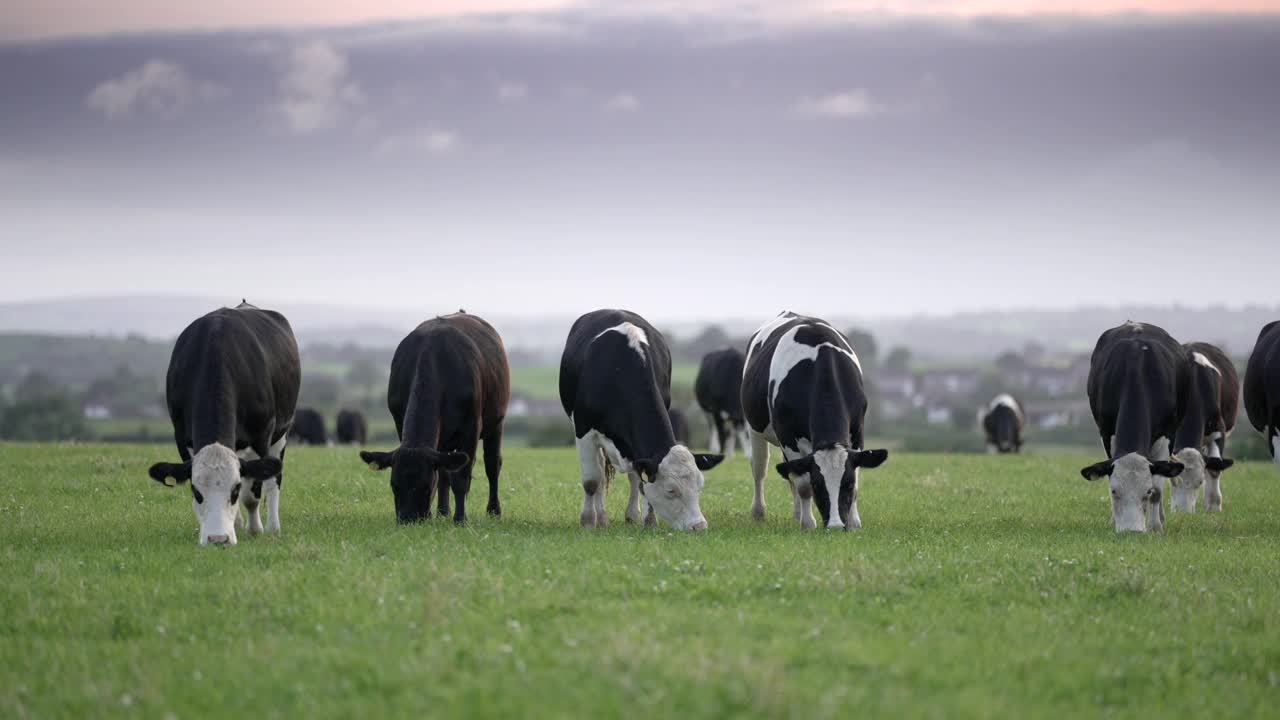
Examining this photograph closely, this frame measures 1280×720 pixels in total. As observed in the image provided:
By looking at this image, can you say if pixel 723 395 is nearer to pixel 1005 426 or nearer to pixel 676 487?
pixel 1005 426

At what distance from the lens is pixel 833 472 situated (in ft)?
50.9

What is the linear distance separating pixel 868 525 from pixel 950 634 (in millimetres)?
7171

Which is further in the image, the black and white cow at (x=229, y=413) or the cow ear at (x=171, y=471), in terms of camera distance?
the black and white cow at (x=229, y=413)

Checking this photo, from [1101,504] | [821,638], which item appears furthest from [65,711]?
[1101,504]

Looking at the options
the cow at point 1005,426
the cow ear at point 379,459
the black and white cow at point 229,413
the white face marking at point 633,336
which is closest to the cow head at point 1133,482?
the white face marking at point 633,336

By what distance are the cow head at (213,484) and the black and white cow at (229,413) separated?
0.04 feet

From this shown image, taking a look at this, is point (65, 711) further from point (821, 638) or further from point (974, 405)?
point (974, 405)

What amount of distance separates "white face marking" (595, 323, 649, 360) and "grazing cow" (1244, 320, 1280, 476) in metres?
9.66

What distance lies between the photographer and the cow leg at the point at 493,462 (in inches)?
717

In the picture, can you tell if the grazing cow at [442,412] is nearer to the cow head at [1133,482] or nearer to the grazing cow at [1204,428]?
the cow head at [1133,482]

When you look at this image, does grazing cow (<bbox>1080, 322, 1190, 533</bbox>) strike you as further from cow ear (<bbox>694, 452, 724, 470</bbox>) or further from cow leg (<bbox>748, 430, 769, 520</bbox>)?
cow ear (<bbox>694, 452, 724, 470</bbox>)

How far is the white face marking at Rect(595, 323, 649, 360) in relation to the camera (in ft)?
55.1

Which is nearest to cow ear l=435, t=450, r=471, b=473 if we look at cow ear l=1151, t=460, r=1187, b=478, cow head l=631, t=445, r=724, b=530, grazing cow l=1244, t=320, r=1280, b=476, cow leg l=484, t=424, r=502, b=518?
cow head l=631, t=445, r=724, b=530

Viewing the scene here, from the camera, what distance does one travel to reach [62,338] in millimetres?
145625
